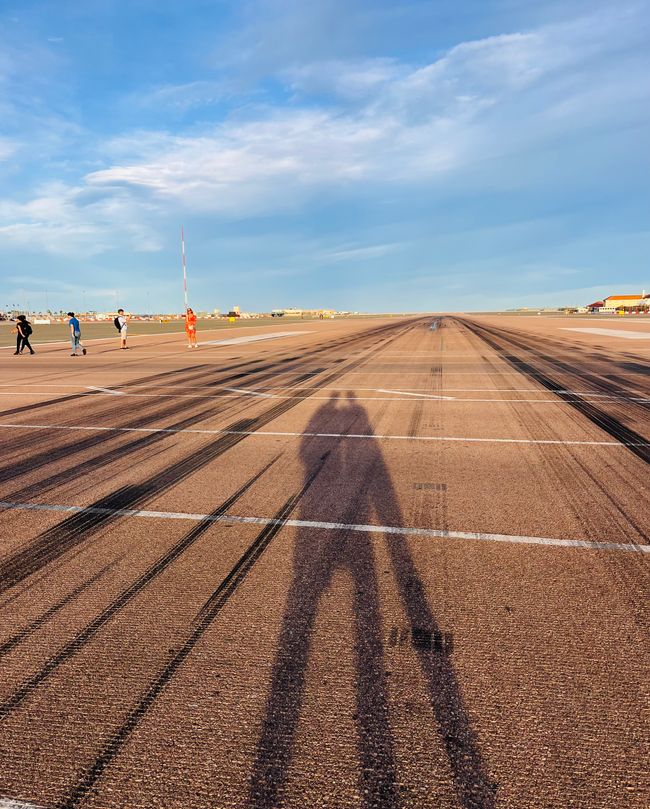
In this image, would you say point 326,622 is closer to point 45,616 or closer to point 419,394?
point 45,616

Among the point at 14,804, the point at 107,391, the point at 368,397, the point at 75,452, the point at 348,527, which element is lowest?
the point at 14,804

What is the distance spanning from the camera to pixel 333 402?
9.25 m

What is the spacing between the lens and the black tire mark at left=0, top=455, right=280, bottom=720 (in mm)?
2344

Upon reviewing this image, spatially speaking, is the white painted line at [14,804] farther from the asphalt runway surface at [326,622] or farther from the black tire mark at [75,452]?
the black tire mark at [75,452]

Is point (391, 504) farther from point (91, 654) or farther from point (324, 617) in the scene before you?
point (91, 654)

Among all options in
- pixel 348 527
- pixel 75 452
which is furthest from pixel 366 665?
pixel 75 452

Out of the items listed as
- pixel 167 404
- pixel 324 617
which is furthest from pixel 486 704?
pixel 167 404

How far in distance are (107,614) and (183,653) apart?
2.09 ft

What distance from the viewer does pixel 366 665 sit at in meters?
2.47

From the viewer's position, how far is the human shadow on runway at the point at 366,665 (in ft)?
6.19

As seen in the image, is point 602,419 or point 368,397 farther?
point 368,397

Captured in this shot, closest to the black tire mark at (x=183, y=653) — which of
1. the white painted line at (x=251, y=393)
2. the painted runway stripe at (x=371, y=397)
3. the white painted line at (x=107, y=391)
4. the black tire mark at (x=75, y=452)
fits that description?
the black tire mark at (x=75, y=452)

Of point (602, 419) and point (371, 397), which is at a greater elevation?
point (371, 397)

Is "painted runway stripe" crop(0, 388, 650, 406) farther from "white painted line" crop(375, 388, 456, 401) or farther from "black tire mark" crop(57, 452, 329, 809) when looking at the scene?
"black tire mark" crop(57, 452, 329, 809)
